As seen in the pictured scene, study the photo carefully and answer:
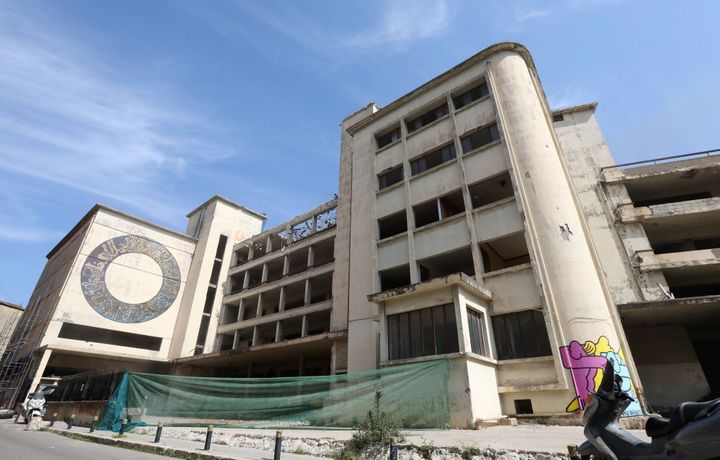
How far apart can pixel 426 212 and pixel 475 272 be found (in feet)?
17.5

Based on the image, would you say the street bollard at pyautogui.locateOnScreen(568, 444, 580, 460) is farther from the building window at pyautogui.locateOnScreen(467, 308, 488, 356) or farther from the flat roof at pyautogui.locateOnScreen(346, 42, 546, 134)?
the flat roof at pyautogui.locateOnScreen(346, 42, 546, 134)

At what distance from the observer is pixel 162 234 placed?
117 feet

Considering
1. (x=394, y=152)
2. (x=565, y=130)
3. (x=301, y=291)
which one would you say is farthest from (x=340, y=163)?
(x=565, y=130)

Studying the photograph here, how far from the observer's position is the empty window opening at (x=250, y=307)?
32.9 m

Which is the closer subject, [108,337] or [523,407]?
[523,407]

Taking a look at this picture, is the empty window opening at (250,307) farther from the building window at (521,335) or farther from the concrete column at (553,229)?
the concrete column at (553,229)

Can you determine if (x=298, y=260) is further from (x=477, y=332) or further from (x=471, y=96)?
(x=477, y=332)

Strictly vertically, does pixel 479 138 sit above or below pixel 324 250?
above

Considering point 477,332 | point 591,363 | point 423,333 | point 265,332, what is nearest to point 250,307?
point 265,332

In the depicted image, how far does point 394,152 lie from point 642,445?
19962 mm

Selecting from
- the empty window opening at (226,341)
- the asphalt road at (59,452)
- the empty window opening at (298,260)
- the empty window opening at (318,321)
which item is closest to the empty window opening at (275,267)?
the empty window opening at (298,260)

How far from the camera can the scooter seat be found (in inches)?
141

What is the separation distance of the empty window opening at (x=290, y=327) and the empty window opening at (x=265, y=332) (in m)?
1.02

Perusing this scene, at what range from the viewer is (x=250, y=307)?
34.8m
